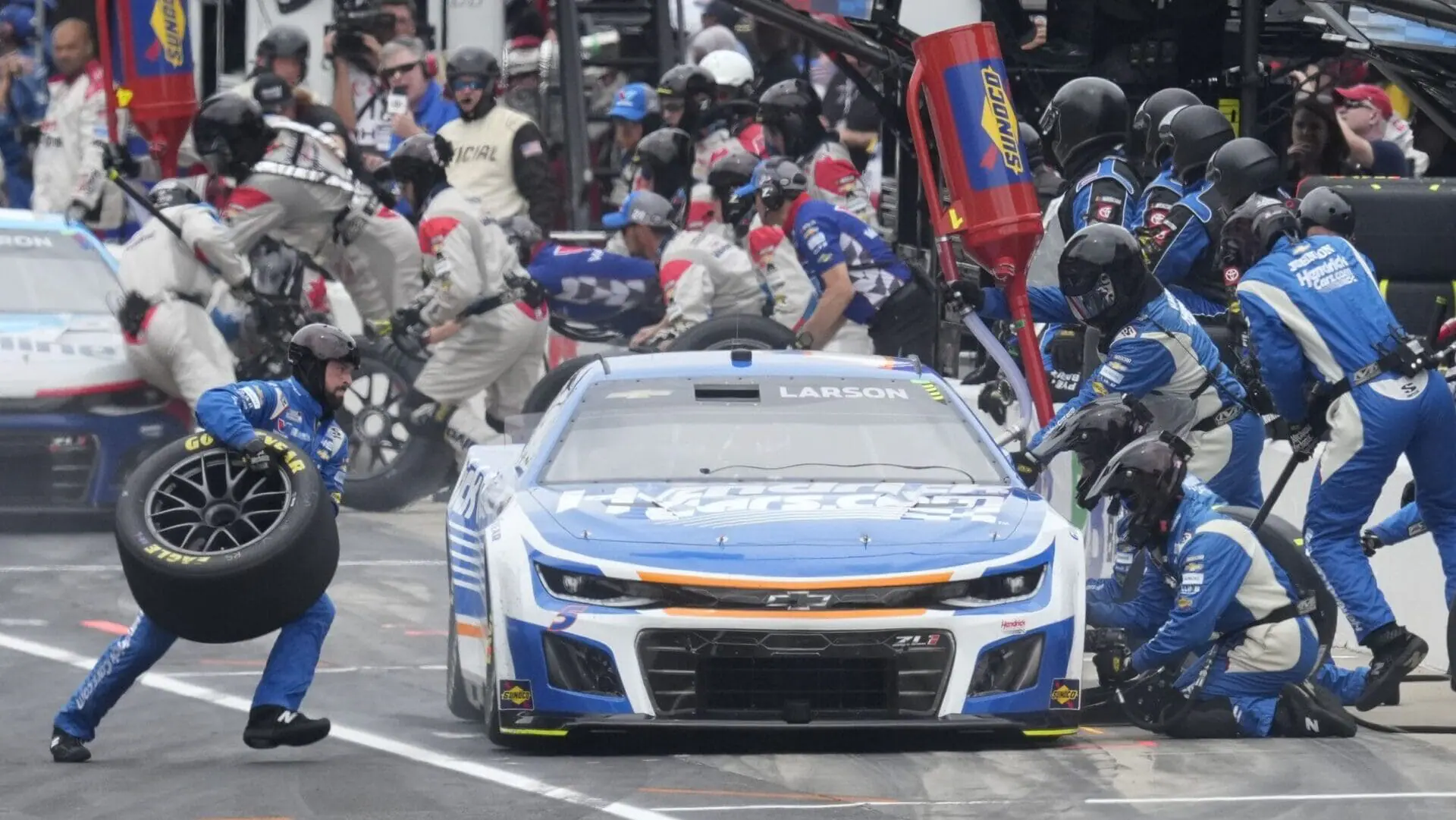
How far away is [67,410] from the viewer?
1425 centimetres

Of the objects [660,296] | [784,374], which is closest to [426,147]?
[660,296]

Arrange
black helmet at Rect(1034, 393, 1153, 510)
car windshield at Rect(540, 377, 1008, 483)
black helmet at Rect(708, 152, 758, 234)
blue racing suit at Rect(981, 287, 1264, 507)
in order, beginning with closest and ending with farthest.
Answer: car windshield at Rect(540, 377, 1008, 483)
black helmet at Rect(1034, 393, 1153, 510)
blue racing suit at Rect(981, 287, 1264, 507)
black helmet at Rect(708, 152, 758, 234)

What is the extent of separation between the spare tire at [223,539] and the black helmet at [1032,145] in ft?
20.0

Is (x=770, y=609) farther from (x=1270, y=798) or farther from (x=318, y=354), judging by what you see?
(x=318, y=354)

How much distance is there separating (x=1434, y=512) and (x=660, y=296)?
6590mm

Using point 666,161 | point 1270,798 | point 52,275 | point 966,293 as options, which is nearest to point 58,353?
point 52,275

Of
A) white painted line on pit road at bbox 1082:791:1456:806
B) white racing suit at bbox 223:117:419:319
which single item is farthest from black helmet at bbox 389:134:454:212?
white painted line on pit road at bbox 1082:791:1456:806

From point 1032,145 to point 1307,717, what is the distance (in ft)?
19.6

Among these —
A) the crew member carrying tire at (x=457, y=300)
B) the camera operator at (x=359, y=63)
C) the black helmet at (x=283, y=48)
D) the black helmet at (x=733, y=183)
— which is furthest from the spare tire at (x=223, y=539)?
the camera operator at (x=359, y=63)

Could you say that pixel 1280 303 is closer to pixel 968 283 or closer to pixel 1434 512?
pixel 1434 512

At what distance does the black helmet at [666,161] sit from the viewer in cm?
1688

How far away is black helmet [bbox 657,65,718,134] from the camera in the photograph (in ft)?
57.9

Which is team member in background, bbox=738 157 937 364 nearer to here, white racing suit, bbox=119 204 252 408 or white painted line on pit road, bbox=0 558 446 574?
white painted line on pit road, bbox=0 558 446 574

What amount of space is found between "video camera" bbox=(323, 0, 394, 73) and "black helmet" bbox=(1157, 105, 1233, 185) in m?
8.80
